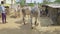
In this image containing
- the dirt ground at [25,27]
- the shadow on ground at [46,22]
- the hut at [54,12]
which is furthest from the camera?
the hut at [54,12]

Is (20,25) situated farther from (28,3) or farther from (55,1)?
(55,1)

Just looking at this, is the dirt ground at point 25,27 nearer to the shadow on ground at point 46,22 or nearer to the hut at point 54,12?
the shadow on ground at point 46,22

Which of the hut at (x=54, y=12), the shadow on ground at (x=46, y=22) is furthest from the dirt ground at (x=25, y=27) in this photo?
the hut at (x=54, y=12)

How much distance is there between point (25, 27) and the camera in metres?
3.17

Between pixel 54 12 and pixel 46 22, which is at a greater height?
pixel 54 12

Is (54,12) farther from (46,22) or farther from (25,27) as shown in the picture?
(25,27)

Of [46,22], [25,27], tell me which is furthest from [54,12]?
[25,27]

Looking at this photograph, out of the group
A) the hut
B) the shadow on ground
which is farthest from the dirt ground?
the hut

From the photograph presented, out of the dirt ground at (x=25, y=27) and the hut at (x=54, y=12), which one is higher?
the hut at (x=54, y=12)

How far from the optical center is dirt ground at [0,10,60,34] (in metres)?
2.94

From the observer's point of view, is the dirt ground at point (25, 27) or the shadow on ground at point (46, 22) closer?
the dirt ground at point (25, 27)

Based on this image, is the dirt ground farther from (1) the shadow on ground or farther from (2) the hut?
(2) the hut

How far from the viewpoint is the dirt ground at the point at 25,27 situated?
2.94m

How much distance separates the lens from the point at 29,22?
3.38 m
